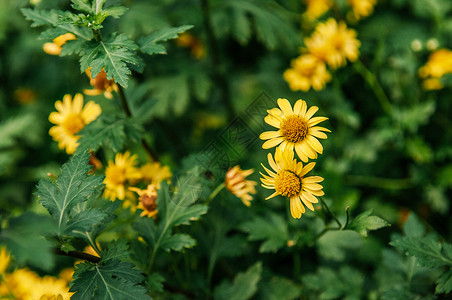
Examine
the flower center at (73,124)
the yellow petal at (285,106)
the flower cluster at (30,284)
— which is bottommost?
the flower cluster at (30,284)

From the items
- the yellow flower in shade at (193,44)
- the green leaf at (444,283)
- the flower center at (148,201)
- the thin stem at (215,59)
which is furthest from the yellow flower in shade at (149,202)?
the yellow flower in shade at (193,44)

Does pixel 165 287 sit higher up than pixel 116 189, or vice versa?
pixel 116 189

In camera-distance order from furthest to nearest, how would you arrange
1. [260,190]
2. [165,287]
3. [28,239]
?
[260,190], [165,287], [28,239]

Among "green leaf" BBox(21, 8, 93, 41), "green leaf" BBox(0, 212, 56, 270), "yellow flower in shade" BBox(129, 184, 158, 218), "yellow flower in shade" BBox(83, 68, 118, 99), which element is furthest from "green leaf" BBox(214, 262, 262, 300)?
"green leaf" BBox(21, 8, 93, 41)

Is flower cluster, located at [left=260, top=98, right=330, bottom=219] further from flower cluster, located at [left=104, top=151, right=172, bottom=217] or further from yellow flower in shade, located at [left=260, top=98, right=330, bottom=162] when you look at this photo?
flower cluster, located at [left=104, top=151, right=172, bottom=217]

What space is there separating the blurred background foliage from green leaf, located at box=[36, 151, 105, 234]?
0.33m

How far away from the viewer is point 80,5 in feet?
4.04

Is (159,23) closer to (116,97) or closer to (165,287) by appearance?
(116,97)

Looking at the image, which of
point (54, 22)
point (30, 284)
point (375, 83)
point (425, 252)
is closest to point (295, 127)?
point (425, 252)

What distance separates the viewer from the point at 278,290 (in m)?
1.65

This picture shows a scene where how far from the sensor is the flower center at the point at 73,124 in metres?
1.65

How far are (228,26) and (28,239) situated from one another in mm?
1894

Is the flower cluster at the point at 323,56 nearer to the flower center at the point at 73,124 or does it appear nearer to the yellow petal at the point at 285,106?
the yellow petal at the point at 285,106

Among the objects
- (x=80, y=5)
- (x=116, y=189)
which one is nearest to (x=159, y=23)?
(x=80, y=5)
